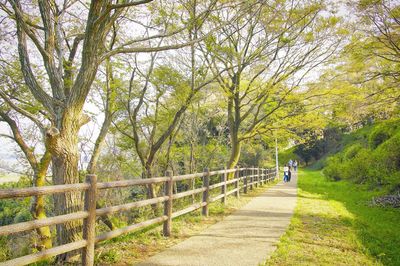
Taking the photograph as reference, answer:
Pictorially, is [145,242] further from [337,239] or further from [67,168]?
[337,239]

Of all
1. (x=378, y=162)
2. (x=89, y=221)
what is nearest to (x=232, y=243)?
(x=89, y=221)

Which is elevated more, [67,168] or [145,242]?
[67,168]

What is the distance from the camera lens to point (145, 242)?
6.34m

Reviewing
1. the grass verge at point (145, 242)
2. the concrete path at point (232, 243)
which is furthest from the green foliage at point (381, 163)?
the grass verge at point (145, 242)

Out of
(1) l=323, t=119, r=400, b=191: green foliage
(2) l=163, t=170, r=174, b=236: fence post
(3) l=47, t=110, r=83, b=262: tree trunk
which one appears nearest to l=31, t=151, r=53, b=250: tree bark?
(2) l=163, t=170, r=174, b=236: fence post

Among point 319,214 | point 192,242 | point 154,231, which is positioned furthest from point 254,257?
point 319,214

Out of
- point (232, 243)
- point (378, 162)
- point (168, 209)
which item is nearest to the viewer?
point (232, 243)

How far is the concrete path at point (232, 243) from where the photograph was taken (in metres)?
5.38

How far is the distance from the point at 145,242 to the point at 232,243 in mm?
1650

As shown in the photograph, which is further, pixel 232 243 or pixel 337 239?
pixel 337 239

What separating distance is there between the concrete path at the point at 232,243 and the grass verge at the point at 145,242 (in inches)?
10.0

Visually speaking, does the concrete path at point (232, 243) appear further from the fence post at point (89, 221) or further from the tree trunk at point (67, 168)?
the tree trunk at point (67, 168)

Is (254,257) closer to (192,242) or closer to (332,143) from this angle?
(192,242)

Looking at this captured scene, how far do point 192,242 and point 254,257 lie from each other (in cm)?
140
